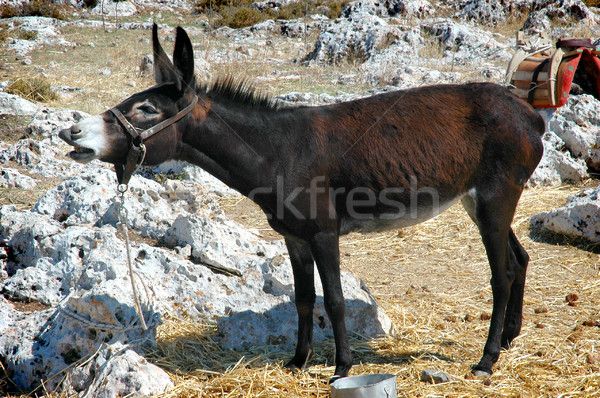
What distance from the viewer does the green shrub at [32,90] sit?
32.7 feet

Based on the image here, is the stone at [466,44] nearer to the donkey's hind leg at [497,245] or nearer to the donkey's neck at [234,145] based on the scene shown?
the donkey's hind leg at [497,245]

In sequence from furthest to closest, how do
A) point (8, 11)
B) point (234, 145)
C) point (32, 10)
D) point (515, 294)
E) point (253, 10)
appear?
point (253, 10), point (32, 10), point (8, 11), point (515, 294), point (234, 145)

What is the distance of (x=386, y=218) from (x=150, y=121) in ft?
5.53

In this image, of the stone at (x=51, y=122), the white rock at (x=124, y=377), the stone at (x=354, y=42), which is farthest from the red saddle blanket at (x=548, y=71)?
the stone at (x=354, y=42)

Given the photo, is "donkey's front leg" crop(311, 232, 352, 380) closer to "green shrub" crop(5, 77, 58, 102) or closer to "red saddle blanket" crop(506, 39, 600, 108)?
"red saddle blanket" crop(506, 39, 600, 108)

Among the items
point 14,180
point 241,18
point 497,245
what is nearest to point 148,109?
point 497,245

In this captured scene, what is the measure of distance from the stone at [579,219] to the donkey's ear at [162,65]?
470 cm

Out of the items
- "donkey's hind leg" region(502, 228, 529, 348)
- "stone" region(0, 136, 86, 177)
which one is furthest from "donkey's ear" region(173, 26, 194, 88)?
"stone" region(0, 136, 86, 177)

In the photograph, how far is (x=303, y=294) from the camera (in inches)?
145

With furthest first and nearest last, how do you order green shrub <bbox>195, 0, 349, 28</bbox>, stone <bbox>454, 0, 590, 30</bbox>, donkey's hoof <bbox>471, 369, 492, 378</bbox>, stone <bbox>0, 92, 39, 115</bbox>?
green shrub <bbox>195, 0, 349, 28</bbox> → stone <bbox>454, 0, 590, 30</bbox> → stone <bbox>0, 92, 39, 115</bbox> → donkey's hoof <bbox>471, 369, 492, 378</bbox>

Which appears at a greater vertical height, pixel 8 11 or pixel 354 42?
pixel 354 42

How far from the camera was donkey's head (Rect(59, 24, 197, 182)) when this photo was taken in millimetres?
2895

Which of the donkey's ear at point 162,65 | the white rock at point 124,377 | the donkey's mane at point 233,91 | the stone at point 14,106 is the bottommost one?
the stone at point 14,106

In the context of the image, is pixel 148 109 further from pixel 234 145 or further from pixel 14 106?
pixel 14 106
